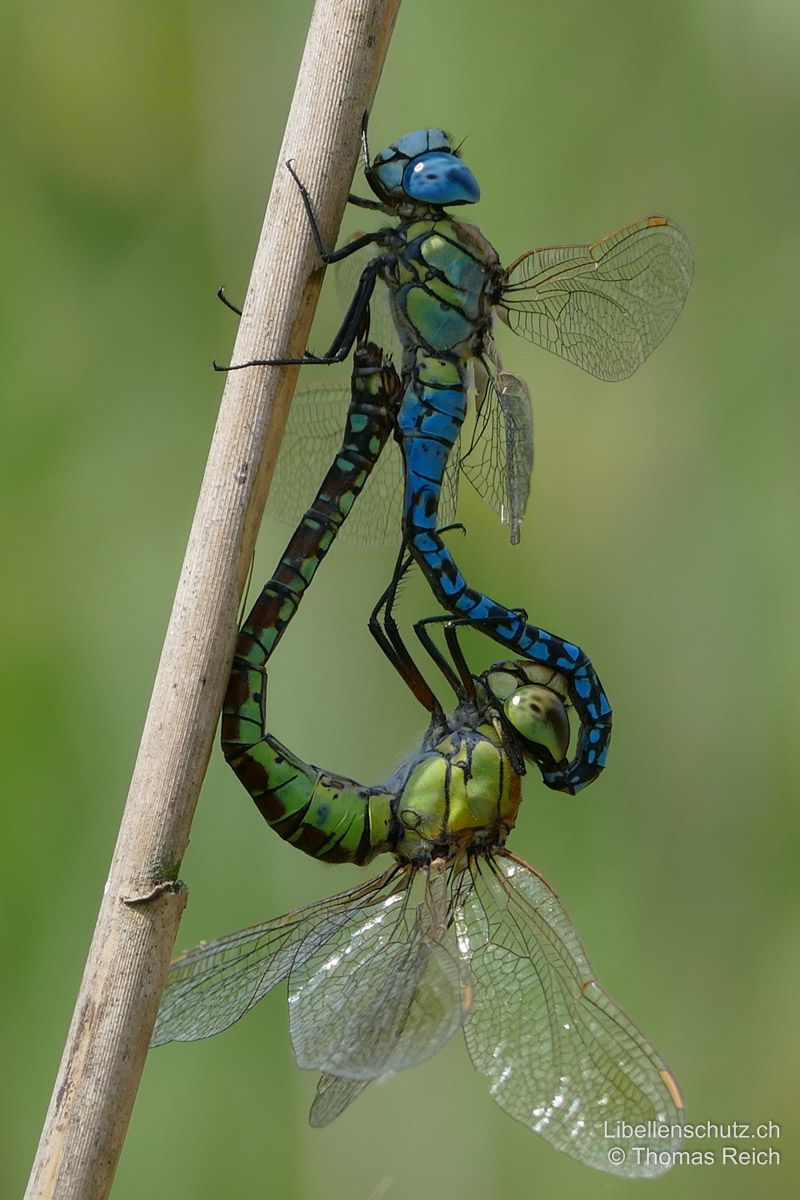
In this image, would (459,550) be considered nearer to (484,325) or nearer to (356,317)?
(484,325)

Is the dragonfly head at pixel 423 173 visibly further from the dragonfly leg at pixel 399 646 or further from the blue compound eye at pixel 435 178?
the dragonfly leg at pixel 399 646

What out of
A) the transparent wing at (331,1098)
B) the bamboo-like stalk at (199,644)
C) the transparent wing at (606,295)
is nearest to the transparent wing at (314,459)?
the transparent wing at (606,295)

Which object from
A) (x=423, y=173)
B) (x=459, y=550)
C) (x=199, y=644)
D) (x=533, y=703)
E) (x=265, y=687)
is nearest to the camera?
(x=199, y=644)

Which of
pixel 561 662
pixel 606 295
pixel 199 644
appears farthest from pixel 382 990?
pixel 606 295

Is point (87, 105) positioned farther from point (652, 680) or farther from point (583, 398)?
point (652, 680)

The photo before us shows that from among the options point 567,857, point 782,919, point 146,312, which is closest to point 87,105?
point 146,312

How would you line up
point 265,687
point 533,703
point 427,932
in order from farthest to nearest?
point 533,703 → point 427,932 → point 265,687
